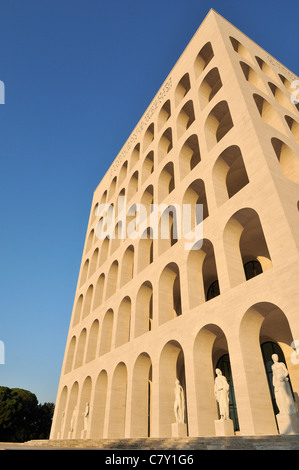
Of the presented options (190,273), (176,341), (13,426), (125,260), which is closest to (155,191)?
(125,260)

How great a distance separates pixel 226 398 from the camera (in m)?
11.5

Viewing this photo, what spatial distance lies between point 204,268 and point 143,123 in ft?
50.4

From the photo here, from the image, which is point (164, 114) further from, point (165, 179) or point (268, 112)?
point (268, 112)

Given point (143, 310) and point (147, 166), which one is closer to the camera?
point (143, 310)

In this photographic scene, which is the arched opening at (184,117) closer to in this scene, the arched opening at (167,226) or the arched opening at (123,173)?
the arched opening at (167,226)

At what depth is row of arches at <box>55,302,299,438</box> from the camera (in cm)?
1032

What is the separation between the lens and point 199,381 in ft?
41.1

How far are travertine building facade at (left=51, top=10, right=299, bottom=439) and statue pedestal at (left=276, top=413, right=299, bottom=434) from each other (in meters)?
0.61

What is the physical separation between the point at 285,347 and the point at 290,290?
6.52 m

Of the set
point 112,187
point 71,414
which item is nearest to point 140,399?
point 71,414

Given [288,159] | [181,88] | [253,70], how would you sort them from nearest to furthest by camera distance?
[288,159] < [253,70] < [181,88]

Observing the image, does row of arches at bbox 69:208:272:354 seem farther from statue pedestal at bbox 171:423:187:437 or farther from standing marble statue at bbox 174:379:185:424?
statue pedestal at bbox 171:423:187:437

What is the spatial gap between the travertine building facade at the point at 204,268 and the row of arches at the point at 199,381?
5 cm

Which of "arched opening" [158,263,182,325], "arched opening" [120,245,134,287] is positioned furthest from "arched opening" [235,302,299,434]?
"arched opening" [120,245,134,287]
